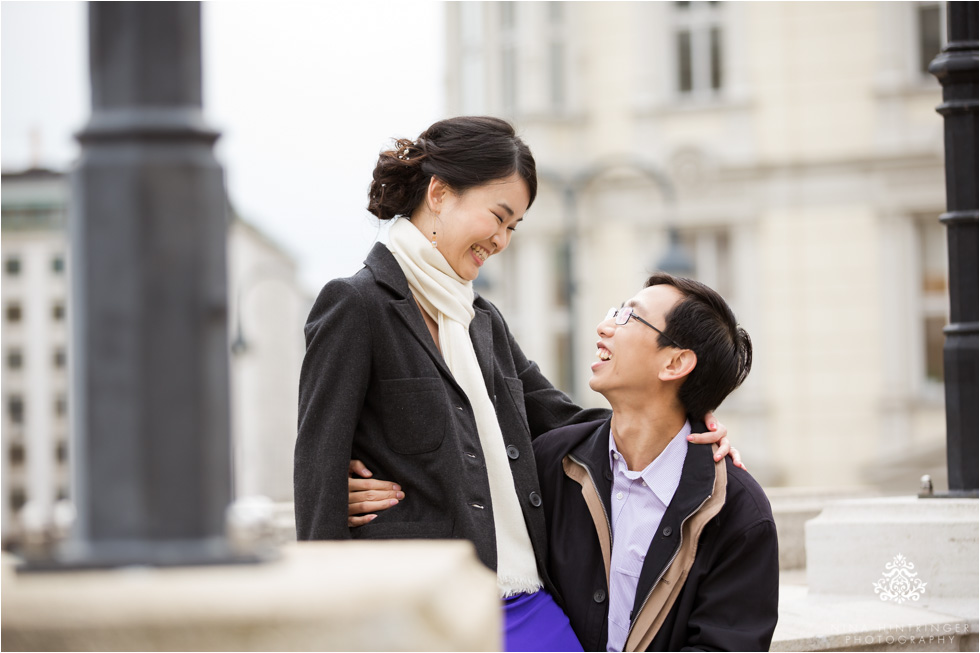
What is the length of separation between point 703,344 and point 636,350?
8.0 inches

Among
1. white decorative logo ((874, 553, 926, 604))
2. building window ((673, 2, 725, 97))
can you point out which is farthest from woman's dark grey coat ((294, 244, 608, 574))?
building window ((673, 2, 725, 97))

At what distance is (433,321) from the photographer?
389cm

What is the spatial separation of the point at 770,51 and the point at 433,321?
19.9 m

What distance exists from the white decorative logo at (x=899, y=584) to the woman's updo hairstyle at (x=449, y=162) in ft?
→ 6.56

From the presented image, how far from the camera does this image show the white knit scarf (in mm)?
3771

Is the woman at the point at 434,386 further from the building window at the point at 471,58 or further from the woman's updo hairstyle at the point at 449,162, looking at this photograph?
the building window at the point at 471,58

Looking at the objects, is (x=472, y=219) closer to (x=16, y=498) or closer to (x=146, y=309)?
(x=146, y=309)

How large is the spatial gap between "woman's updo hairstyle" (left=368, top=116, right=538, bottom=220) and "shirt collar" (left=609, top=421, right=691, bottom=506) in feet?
2.77

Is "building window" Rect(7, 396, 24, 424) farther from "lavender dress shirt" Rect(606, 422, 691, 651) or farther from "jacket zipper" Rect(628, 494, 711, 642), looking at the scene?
"jacket zipper" Rect(628, 494, 711, 642)

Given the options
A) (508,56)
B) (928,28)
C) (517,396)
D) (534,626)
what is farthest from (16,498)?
(534,626)

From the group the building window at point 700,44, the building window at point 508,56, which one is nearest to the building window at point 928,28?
the building window at point 700,44

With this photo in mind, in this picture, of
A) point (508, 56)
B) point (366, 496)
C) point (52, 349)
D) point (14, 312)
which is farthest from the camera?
point (52, 349)

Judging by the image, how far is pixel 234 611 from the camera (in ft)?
5.19

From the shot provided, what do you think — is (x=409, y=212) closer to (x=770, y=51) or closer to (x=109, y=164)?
(x=109, y=164)
